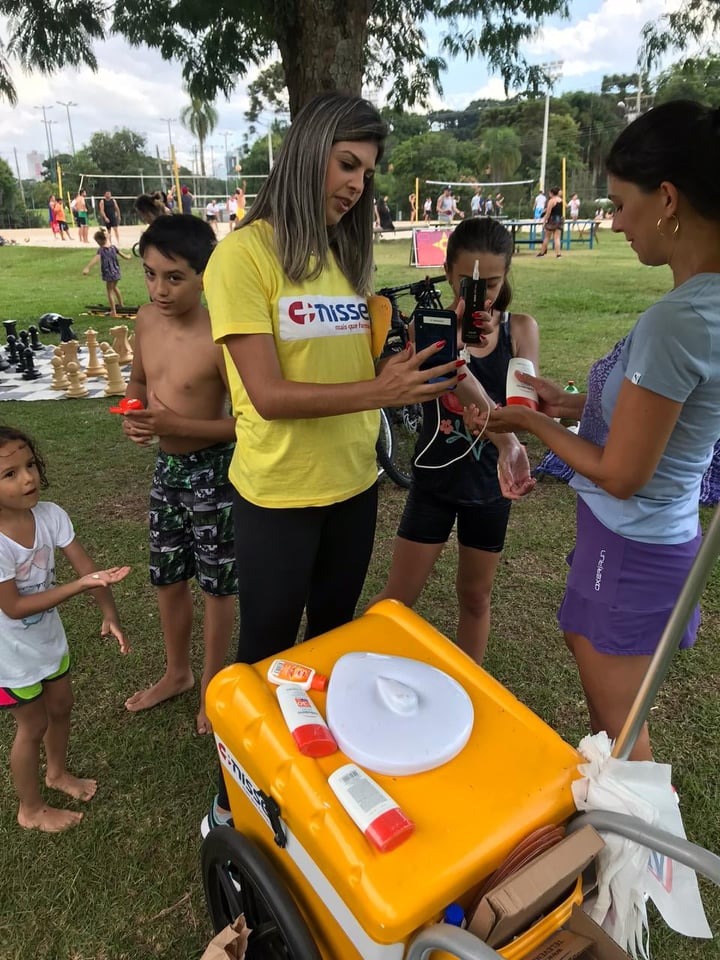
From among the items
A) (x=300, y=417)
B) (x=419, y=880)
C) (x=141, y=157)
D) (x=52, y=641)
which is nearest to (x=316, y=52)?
(x=300, y=417)

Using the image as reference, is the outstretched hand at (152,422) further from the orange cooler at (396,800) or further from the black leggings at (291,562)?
the orange cooler at (396,800)

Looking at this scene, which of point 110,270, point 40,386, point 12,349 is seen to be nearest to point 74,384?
point 40,386

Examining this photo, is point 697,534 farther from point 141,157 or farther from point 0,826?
point 141,157

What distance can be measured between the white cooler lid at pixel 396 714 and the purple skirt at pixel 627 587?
1.27 feet

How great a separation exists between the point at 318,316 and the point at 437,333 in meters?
0.28

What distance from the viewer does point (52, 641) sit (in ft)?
5.93

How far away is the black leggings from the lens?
1599 millimetres

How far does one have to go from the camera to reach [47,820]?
1933 mm

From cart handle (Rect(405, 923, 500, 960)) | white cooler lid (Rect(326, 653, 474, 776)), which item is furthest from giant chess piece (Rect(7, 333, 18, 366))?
cart handle (Rect(405, 923, 500, 960))

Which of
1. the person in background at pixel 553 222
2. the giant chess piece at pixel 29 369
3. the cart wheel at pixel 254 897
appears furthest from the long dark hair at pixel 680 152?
the person in background at pixel 553 222

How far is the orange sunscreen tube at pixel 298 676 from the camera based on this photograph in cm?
130

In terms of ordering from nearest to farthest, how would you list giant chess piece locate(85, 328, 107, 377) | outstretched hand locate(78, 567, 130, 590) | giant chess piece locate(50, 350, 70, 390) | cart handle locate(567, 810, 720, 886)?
cart handle locate(567, 810, 720, 886)
outstretched hand locate(78, 567, 130, 590)
giant chess piece locate(50, 350, 70, 390)
giant chess piece locate(85, 328, 107, 377)

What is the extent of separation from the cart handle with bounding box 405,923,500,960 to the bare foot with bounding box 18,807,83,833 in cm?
137

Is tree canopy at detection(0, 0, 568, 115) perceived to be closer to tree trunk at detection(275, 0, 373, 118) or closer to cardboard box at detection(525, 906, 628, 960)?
tree trunk at detection(275, 0, 373, 118)
